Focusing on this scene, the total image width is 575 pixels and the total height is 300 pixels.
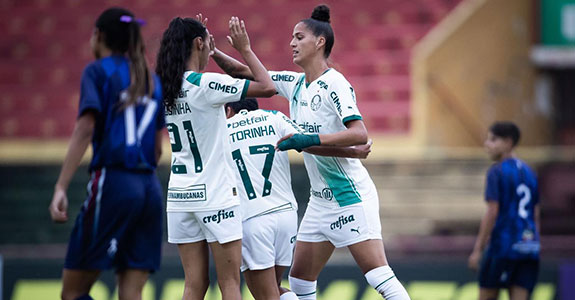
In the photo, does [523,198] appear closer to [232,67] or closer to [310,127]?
[310,127]

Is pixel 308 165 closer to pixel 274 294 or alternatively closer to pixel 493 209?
pixel 274 294

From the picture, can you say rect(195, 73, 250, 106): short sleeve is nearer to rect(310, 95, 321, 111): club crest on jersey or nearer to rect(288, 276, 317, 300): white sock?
rect(310, 95, 321, 111): club crest on jersey

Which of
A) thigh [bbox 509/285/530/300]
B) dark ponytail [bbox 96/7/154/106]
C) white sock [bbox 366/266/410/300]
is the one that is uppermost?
dark ponytail [bbox 96/7/154/106]

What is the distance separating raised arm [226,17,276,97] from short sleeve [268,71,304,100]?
20.4 inches

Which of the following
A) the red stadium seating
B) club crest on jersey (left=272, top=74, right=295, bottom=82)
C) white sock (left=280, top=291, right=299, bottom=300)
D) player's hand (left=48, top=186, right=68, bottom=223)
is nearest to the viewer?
player's hand (left=48, top=186, right=68, bottom=223)

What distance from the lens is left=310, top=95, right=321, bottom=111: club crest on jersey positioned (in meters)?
4.86

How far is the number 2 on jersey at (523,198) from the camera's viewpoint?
6836 millimetres

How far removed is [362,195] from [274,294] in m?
0.79

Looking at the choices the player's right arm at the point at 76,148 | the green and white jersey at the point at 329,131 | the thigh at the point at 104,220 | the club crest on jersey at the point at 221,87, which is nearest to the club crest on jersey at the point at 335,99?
the green and white jersey at the point at 329,131

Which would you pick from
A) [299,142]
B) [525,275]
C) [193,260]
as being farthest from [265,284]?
[525,275]

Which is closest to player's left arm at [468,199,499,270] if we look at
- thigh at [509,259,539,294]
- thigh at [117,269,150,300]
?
thigh at [509,259,539,294]

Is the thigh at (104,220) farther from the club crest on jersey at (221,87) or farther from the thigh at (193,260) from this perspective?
the club crest on jersey at (221,87)

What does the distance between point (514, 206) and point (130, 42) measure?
3852mm

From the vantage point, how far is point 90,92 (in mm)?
4141
